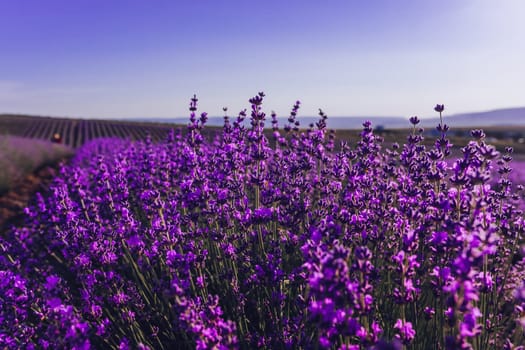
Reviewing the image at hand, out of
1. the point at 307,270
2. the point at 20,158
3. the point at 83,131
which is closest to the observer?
the point at 307,270

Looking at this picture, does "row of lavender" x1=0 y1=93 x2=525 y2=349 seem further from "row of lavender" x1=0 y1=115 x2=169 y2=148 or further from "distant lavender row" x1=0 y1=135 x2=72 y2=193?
"row of lavender" x1=0 y1=115 x2=169 y2=148

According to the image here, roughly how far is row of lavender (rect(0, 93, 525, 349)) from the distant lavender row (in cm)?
824

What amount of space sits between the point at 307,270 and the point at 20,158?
49.0 ft

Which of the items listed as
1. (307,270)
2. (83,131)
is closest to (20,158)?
(307,270)

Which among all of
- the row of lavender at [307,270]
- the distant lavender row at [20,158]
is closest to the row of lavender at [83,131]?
the distant lavender row at [20,158]

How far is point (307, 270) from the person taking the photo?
87.7 inches

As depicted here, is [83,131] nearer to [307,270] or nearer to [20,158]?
[20,158]

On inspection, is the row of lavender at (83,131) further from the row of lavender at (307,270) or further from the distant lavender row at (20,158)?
the row of lavender at (307,270)

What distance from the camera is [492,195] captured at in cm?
322

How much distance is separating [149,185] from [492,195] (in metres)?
3.80

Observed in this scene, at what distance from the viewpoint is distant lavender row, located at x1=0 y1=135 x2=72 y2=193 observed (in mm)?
11110

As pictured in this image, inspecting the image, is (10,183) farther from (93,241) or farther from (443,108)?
(443,108)

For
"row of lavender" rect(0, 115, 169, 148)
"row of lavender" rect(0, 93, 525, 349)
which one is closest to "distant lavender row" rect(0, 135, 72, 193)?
"row of lavender" rect(0, 115, 169, 148)

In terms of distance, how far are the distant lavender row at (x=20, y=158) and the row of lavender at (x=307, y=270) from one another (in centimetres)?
824
